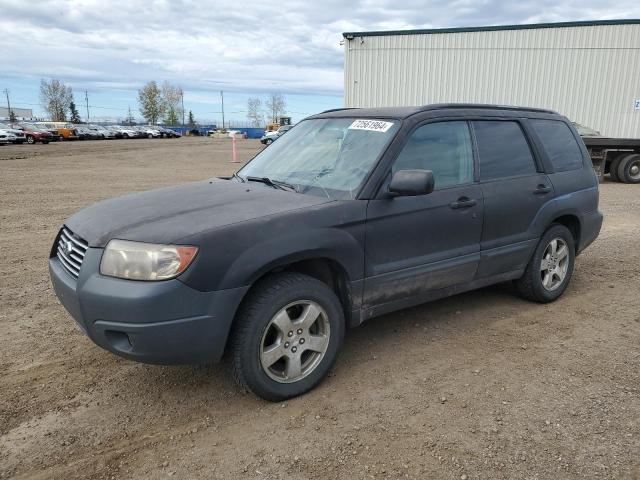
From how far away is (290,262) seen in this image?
3129 mm

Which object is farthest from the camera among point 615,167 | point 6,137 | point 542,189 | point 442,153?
point 6,137

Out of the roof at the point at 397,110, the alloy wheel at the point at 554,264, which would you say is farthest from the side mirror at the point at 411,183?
the alloy wheel at the point at 554,264

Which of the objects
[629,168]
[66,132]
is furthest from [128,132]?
[629,168]

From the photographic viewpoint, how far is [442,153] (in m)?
4.00

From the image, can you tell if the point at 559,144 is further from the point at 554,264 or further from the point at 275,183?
the point at 275,183

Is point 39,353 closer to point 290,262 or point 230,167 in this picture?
point 290,262

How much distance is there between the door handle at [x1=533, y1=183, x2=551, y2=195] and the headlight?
3.06 m

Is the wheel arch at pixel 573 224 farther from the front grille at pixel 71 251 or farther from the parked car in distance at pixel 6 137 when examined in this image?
the parked car in distance at pixel 6 137

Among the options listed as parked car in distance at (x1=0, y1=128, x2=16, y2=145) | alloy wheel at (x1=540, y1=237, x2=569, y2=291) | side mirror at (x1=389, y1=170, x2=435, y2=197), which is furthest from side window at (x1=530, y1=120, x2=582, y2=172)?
parked car in distance at (x1=0, y1=128, x2=16, y2=145)

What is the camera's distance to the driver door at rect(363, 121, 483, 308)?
3.53 meters

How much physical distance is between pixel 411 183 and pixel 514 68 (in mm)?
20882

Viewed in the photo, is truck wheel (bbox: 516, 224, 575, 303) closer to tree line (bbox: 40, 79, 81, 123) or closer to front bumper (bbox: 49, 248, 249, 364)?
front bumper (bbox: 49, 248, 249, 364)

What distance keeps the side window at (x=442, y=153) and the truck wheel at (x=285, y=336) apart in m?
1.09

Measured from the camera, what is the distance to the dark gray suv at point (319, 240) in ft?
9.31
